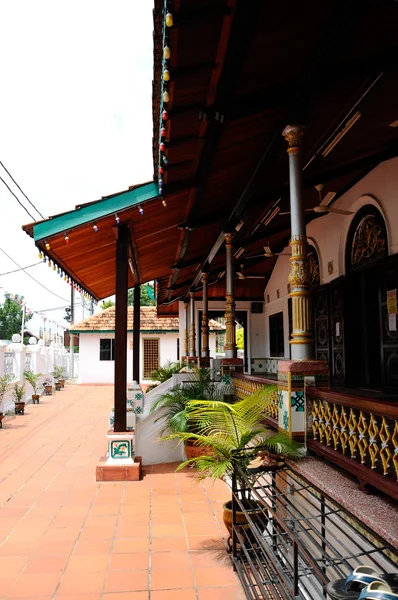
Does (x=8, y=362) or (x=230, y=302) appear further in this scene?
(x=8, y=362)

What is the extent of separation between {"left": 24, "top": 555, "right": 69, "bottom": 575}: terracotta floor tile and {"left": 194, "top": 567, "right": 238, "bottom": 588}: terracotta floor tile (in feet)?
3.54

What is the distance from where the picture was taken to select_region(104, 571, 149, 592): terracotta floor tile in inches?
138

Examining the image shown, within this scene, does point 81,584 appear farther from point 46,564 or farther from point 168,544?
point 168,544

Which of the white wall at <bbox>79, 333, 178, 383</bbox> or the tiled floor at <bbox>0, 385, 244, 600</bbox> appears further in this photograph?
the white wall at <bbox>79, 333, 178, 383</bbox>

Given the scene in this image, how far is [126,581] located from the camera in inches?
142

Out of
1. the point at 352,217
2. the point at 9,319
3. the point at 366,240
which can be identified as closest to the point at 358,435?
the point at 366,240

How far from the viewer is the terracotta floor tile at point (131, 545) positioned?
4164 millimetres

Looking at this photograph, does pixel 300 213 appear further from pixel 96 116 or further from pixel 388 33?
pixel 96 116

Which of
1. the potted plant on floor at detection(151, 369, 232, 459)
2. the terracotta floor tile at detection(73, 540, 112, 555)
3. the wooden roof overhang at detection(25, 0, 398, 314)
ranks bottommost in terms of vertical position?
the terracotta floor tile at detection(73, 540, 112, 555)

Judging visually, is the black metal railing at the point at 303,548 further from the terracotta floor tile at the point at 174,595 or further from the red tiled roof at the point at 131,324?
the red tiled roof at the point at 131,324

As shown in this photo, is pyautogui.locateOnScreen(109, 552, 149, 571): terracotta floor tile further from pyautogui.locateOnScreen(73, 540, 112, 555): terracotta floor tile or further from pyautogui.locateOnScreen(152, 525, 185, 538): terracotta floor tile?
pyautogui.locateOnScreen(152, 525, 185, 538): terracotta floor tile

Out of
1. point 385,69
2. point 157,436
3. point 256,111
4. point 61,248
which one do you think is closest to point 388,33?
point 385,69

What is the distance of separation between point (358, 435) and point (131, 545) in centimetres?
231

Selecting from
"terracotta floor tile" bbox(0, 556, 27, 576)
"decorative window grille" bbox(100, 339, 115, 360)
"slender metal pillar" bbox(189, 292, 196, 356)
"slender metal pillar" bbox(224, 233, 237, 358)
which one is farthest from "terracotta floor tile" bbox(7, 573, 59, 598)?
"decorative window grille" bbox(100, 339, 115, 360)
